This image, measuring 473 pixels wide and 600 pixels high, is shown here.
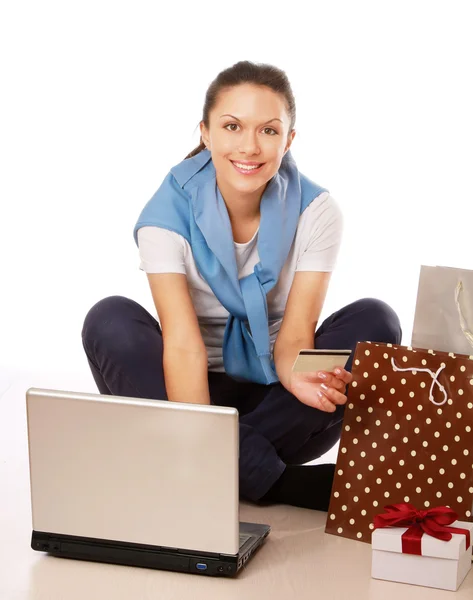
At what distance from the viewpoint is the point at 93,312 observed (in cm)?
222

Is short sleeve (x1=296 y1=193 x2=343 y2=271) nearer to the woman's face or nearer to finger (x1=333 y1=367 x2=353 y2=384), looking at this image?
the woman's face

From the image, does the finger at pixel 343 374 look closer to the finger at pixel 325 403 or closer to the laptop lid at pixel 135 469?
the finger at pixel 325 403

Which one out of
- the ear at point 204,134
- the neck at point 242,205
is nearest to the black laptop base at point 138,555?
the neck at point 242,205

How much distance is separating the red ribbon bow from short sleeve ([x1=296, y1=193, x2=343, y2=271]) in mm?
605

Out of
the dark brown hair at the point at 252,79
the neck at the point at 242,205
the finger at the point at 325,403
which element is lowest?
the finger at the point at 325,403

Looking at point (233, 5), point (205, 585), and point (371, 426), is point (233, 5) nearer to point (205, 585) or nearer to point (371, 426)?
point (371, 426)

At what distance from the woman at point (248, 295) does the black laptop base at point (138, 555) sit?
0.37m

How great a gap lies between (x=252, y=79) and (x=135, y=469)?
86 cm

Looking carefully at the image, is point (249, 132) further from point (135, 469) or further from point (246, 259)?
point (135, 469)

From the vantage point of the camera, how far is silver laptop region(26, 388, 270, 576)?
165cm

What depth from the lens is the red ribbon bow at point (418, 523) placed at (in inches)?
66.6

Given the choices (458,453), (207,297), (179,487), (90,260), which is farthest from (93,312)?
(90,260)

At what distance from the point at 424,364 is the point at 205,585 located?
0.55 m

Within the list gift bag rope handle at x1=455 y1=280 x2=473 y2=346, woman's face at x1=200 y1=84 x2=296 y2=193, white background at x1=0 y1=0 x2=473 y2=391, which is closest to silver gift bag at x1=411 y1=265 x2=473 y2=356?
gift bag rope handle at x1=455 y1=280 x2=473 y2=346
